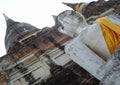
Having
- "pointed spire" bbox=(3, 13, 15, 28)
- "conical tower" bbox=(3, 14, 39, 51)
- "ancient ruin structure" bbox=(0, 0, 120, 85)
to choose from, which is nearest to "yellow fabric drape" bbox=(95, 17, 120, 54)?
"ancient ruin structure" bbox=(0, 0, 120, 85)

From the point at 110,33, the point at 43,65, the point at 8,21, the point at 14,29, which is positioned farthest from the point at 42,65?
the point at 8,21

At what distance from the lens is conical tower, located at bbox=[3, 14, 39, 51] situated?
14906 mm

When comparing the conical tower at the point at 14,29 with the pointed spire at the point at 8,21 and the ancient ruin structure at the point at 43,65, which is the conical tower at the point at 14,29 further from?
the ancient ruin structure at the point at 43,65

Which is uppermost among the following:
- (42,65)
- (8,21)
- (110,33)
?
(110,33)

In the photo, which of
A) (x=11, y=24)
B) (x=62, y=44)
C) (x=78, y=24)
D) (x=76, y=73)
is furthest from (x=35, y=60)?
(x=11, y=24)

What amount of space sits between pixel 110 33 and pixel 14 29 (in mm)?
14681

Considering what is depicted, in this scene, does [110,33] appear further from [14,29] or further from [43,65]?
[14,29]

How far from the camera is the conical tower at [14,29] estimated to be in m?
14.9

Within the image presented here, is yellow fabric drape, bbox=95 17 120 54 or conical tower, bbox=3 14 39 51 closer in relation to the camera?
yellow fabric drape, bbox=95 17 120 54

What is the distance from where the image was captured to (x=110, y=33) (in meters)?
2.08

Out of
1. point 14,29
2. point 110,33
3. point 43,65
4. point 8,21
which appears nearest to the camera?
point 110,33

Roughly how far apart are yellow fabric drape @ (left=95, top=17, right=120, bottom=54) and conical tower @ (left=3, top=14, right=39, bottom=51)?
1238 centimetres

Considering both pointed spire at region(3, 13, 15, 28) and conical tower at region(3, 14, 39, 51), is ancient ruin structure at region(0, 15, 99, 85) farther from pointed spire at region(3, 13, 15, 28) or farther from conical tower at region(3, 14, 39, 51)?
pointed spire at region(3, 13, 15, 28)

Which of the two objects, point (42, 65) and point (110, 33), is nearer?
point (110, 33)
